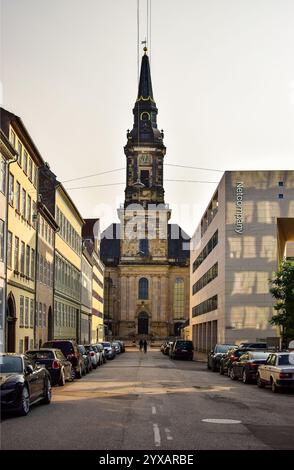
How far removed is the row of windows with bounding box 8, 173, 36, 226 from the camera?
4000 cm

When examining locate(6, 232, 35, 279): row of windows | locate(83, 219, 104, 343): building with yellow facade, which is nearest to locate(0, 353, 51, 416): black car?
locate(6, 232, 35, 279): row of windows

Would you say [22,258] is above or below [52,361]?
above

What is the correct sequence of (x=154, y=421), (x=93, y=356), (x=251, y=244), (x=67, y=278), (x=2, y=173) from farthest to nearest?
(x=67, y=278)
(x=251, y=244)
(x=93, y=356)
(x=2, y=173)
(x=154, y=421)

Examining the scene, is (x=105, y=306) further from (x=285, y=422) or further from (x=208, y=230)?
(x=285, y=422)

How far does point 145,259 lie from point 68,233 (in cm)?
6690

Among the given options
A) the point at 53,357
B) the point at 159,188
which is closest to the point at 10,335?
the point at 53,357

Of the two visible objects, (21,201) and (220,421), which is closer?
(220,421)

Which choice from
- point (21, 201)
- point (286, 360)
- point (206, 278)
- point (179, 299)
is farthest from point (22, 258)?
point (179, 299)

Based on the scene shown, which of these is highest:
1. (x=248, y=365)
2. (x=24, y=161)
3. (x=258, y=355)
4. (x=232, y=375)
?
(x=24, y=161)

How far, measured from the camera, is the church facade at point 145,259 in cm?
13175

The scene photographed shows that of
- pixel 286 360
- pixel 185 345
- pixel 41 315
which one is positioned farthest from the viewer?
pixel 185 345

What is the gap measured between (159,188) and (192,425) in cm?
11697

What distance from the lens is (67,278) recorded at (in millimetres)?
68188

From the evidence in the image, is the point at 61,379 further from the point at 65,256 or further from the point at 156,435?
the point at 65,256
